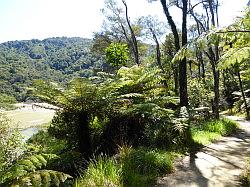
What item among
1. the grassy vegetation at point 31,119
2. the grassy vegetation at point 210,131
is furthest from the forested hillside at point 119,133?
the grassy vegetation at point 31,119

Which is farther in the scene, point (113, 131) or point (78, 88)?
point (113, 131)

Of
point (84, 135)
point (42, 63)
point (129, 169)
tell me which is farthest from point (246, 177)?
point (42, 63)

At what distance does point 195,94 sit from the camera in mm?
20516

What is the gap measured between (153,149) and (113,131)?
1.39m

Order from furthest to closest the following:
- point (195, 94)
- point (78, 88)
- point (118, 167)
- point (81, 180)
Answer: point (195, 94) < point (78, 88) < point (118, 167) < point (81, 180)

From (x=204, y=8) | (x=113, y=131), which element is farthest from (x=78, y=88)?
(x=204, y=8)

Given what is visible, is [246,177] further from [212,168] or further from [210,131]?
[210,131]

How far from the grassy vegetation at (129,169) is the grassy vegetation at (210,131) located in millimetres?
2490

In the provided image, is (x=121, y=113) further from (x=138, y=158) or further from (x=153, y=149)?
(x=138, y=158)

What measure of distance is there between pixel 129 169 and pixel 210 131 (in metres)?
6.12

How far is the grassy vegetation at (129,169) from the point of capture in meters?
6.12

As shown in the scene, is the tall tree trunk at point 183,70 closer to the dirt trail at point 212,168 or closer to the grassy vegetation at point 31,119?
the dirt trail at point 212,168

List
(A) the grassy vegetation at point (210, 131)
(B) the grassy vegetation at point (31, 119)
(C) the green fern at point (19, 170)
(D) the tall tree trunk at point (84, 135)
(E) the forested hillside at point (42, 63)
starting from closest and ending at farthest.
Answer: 1. (C) the green fern at point (19, 170)
2. (D) the tall tree trunk at point (84, 135)
3. (A) the grassy vegetation at point (210, 131)
4. (B) the grassy vegetation at point (31, 119)
5. (E) the forested hillside at point (42, 63)

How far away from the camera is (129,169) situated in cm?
696
